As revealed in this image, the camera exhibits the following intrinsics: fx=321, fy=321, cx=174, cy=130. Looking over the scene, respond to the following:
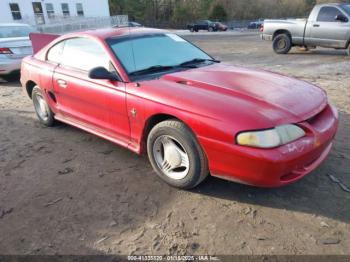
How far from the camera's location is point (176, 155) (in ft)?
10.4

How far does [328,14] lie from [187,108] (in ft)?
32.2

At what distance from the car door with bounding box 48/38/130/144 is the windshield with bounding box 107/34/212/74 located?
0.60ft

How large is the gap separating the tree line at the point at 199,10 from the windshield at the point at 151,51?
45.8m

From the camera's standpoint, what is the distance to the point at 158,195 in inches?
125

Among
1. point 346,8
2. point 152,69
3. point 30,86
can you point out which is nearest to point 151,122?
point 152,69

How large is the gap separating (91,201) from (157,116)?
3.47 feet

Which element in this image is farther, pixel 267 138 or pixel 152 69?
pixel 152 69

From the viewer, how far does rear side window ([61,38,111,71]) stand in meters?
Answer: 3.74

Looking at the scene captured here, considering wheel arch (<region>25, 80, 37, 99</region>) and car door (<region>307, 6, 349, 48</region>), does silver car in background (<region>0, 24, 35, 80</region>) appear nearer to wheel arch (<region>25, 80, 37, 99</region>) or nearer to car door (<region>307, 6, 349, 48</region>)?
wheel arch (<region>25, 80, 37, 99</region>)

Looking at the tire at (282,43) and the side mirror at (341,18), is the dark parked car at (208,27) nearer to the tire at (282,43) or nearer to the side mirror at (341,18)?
the tire at (282,43)

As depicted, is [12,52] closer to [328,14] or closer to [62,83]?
[62,83]

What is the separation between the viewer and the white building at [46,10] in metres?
27.6

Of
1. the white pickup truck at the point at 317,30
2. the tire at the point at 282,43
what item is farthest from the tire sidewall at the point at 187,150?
the tire at the point at 282,43

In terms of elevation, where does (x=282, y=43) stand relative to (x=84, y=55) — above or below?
below
